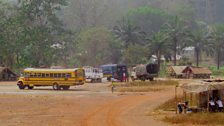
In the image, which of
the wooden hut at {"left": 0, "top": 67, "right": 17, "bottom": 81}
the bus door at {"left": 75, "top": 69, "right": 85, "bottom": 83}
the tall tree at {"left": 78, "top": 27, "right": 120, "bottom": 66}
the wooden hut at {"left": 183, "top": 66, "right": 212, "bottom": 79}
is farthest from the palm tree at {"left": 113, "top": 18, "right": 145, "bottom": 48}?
the bus door at {"left": 75, "top": 69, "right": 85, "bottom": 83}

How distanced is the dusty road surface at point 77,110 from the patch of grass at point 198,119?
92 cm

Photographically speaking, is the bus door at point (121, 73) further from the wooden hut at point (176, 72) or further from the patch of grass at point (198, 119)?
the patch of grass at point (198, 119)

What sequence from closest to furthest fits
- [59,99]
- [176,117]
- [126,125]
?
[126,125] → [176,117] → [59,99]

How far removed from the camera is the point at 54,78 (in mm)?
52281

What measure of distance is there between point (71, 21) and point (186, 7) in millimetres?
35729

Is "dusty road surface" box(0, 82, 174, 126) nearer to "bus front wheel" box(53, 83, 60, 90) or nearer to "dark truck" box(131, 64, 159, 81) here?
"bus front wheel" box(53, 83, 60, 90)

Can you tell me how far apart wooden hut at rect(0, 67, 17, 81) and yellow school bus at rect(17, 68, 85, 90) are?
23999mm

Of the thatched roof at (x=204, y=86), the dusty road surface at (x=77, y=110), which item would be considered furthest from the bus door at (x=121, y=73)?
the thatched roof at (x=204, y=86)

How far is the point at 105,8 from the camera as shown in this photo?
149875 mm

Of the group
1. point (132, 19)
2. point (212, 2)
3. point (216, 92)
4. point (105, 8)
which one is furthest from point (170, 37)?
point (212, 2)

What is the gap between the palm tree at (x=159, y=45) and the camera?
317 ft

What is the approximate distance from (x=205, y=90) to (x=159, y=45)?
68.6 m

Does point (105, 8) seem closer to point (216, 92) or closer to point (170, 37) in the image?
point (170, 37)

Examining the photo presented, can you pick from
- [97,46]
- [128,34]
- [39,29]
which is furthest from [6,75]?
[128,34]
